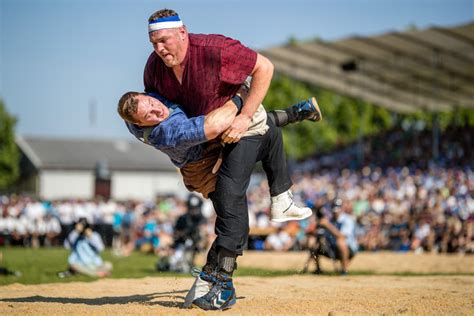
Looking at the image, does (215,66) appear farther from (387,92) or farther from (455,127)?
(387,92)

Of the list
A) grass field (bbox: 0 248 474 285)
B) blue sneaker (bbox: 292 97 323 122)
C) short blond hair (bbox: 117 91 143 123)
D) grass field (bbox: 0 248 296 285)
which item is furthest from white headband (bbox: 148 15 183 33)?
grass field (bbox: 0 248 474 285)

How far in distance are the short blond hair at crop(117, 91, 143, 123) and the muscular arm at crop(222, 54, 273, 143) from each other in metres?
0.77

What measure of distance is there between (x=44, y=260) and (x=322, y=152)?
69.0 ft

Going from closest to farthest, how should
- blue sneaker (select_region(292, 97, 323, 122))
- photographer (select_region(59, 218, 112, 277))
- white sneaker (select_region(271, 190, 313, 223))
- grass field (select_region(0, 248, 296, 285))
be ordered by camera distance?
white sneaker (select_region(271, 190, 313, 223)), blue sneaker (select_region(292, 97, 323, 122)), grass field (select_region(0, 248, 296, 285)), photographer (select_region(59, 218, 112, 277))

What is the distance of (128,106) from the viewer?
613 centimetres

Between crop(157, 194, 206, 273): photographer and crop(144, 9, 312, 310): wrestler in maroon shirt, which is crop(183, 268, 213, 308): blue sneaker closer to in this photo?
crop(144, 9, 312, 310): wrestler in maroon shirt

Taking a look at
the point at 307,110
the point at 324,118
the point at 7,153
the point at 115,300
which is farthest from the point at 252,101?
the point at 324,118

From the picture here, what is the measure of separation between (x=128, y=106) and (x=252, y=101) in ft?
3.33

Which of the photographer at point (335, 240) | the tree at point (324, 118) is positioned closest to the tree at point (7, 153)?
the tree at point (324, 118)

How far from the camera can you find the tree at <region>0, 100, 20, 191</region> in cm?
5538

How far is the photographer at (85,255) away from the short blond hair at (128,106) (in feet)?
29.3

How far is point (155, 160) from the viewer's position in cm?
6297

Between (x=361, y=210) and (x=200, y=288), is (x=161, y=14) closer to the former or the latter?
(x=200, y=288)

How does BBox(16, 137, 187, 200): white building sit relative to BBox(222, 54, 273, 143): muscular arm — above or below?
above
